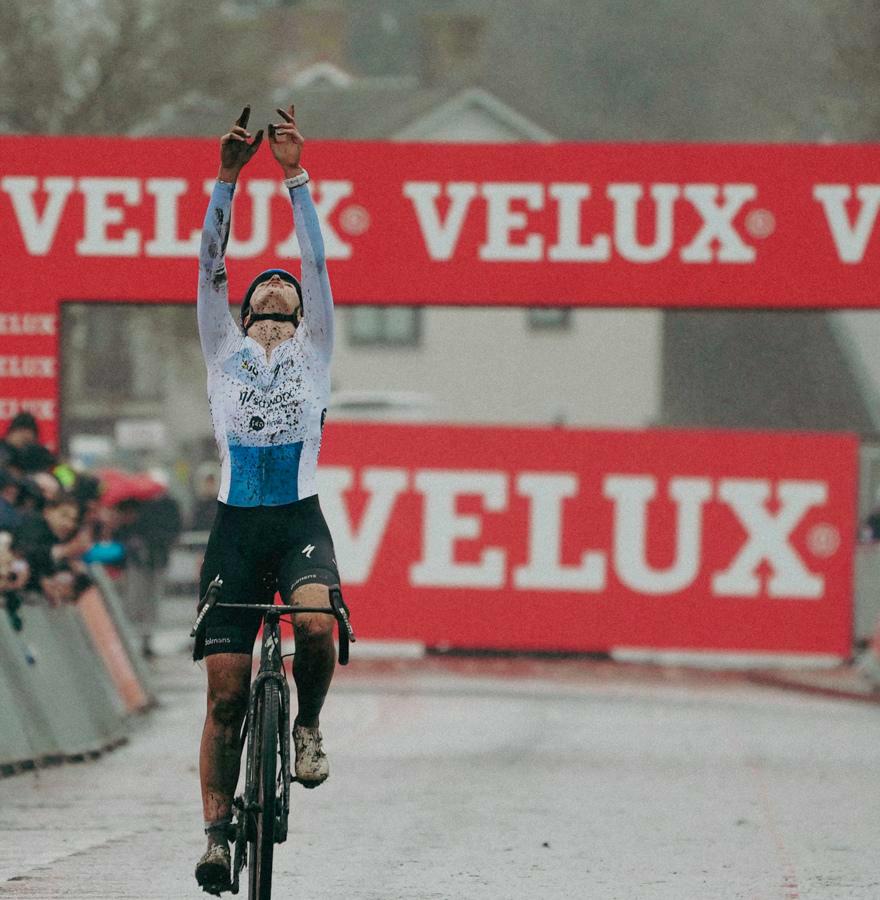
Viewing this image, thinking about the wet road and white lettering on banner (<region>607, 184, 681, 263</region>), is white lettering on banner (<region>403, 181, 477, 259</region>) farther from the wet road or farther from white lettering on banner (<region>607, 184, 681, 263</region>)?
the wet road

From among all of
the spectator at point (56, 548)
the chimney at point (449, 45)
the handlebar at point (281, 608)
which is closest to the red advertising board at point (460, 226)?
the spectator at point (56, 548)

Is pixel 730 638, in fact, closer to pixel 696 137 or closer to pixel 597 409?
pixel 597 409

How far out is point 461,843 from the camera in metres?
9.78

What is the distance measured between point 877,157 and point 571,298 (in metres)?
2.49

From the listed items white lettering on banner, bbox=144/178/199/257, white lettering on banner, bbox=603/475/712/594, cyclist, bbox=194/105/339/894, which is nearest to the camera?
cyclist, bbox=194/105/339/894

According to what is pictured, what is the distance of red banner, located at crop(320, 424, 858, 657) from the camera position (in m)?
20.3

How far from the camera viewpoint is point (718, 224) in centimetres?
1794

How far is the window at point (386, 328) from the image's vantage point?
50.8 m

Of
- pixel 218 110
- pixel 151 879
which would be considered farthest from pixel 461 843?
pixel 218 110

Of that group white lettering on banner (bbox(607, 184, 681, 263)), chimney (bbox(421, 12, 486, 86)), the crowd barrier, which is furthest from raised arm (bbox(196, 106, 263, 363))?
chimney (bbox(421, 12, 486, 86))

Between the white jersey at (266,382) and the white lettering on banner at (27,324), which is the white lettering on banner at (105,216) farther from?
the white jersey at (266,382)

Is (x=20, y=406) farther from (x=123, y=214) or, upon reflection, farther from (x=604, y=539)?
(x=604, y=539)

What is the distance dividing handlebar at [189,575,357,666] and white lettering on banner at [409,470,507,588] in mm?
13217

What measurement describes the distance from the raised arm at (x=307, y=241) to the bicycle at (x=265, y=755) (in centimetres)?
87
